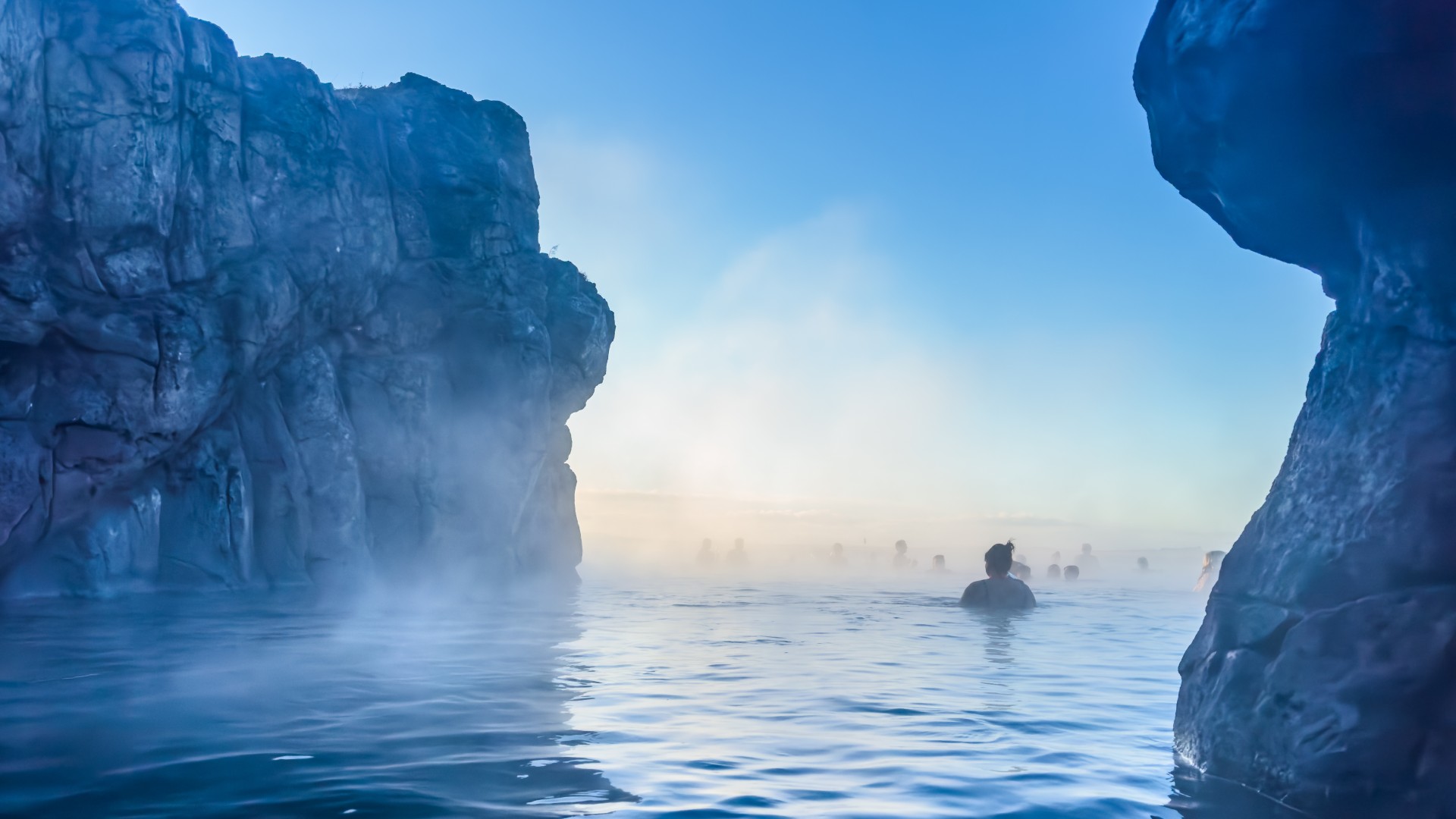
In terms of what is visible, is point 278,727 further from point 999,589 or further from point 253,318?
point 999,589

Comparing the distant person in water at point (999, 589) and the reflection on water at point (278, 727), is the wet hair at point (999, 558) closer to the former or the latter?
the distant person in water at point (999, 589)

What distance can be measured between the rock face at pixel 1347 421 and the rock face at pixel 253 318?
3324 centimetres

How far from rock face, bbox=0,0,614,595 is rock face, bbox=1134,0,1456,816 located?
3324 cm

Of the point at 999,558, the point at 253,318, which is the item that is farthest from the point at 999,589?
the point at 253,318

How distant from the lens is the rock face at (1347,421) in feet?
23.8

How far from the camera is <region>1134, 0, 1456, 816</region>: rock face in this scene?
23.8 feet

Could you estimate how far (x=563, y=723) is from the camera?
1105cm

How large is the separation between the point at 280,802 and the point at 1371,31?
11134 millimetres

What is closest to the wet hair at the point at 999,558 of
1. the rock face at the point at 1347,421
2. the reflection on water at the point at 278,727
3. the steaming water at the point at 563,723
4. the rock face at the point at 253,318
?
the steaming water at the point at 563,723

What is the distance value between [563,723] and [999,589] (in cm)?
2968

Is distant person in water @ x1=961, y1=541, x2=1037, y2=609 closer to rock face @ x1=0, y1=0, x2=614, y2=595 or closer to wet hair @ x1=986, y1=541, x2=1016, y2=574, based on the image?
wet hair @ x1=986, y1=541, x2=1016, y2=574

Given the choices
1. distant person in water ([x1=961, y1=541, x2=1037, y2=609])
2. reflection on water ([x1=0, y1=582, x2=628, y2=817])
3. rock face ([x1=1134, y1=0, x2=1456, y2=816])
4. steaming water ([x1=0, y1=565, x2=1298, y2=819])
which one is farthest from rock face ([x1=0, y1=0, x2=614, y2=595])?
rock face ([x1=1134, y1=0, x2=1456, y2=816])

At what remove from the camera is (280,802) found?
24.1ft

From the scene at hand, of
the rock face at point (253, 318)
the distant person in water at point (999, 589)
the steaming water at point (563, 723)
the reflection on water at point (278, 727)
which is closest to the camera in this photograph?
the reflection on water at point (278, 727)
